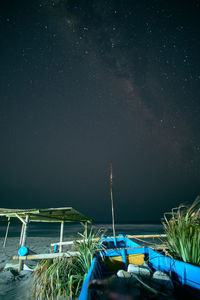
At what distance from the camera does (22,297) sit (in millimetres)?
3898

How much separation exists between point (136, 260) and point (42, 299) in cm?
283

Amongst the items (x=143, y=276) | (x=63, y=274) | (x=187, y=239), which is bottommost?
(x=63, y=274)

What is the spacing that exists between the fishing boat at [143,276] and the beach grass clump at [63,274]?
582mm

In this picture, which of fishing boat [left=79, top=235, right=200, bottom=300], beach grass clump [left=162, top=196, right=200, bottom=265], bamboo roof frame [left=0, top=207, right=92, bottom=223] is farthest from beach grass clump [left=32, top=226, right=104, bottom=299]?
beach grass clump [left=162, top=196, right=200, bottom=265]

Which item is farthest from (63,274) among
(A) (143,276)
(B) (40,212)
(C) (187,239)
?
(C) (187,239)

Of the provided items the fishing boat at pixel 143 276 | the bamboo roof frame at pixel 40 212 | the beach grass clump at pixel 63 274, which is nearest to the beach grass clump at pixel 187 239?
the fishing boat at pixel 143 276

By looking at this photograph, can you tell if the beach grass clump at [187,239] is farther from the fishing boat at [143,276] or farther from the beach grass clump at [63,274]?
the beach grass clump at [63,274]

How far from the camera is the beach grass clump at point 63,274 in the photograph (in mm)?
3315

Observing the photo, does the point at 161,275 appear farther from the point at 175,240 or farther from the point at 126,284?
the point at 126,284

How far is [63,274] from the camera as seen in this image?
363 cm

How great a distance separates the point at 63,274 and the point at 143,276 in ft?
6.28

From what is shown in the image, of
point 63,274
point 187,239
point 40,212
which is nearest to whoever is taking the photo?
point 187,239

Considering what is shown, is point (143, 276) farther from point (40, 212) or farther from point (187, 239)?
point (40, 212)

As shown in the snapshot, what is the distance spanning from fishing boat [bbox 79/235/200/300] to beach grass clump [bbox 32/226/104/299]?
0.58 meters
